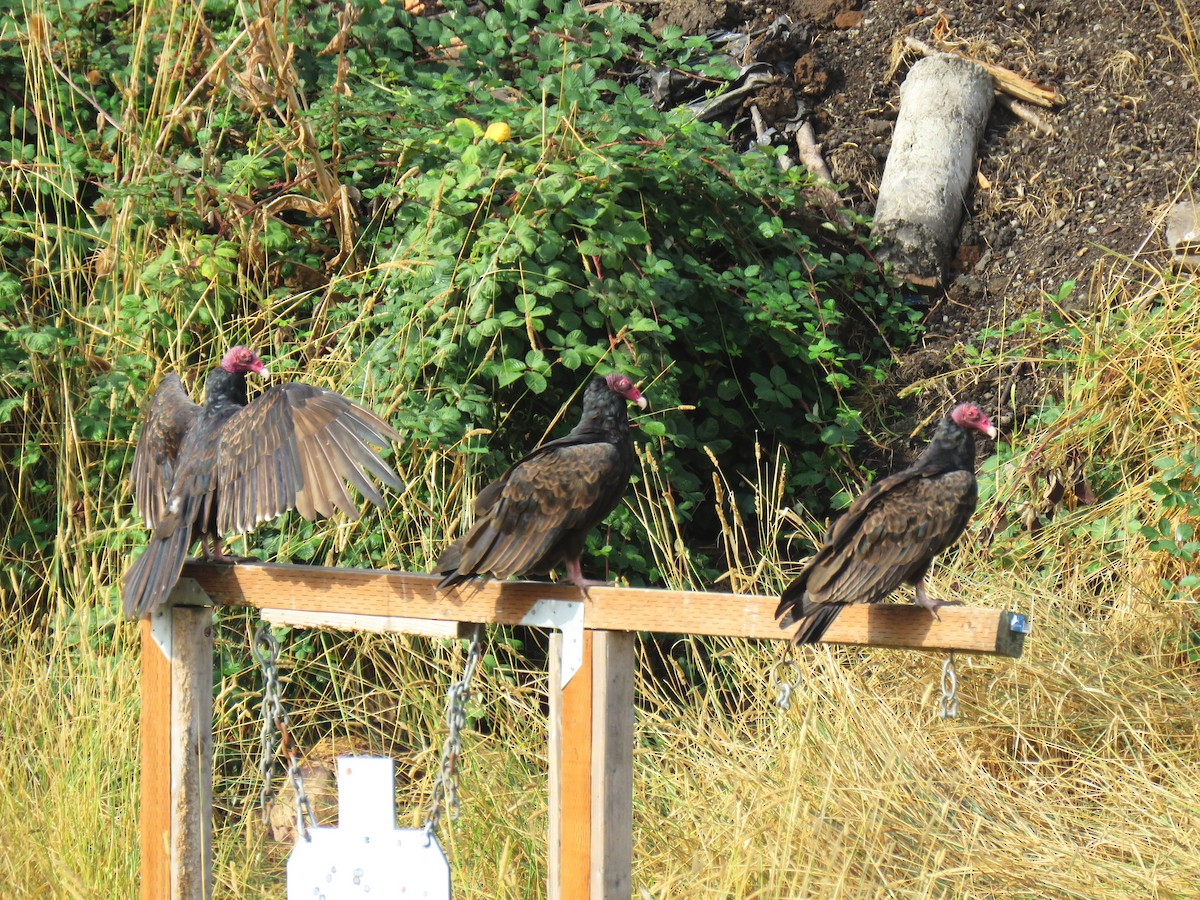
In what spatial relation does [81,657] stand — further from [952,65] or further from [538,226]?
[952,65]

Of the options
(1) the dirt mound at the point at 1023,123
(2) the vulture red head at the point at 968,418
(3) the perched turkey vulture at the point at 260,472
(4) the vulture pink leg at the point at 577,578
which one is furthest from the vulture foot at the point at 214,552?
(1) the dirt mound at the point at 1023,123

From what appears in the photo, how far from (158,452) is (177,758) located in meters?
0.80

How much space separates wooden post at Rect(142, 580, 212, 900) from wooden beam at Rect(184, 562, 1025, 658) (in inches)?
4.4

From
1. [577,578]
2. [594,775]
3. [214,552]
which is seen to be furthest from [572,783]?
[214,552]

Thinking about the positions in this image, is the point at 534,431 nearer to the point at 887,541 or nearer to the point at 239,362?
the point at 239,362

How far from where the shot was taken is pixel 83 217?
4941 millimetres

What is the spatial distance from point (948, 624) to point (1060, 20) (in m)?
4.74

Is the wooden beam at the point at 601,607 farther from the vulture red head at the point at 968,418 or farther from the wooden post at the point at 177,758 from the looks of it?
the vulture red head at the point at 968,418

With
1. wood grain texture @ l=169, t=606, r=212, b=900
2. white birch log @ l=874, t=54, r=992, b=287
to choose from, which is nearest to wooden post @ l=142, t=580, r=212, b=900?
wood grain texture @ l=169, t=606, r=212, b=900

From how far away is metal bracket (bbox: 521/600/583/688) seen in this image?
222cm

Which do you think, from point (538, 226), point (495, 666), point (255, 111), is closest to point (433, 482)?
point (495, 666)

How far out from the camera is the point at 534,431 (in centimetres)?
445

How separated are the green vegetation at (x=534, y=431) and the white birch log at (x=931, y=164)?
24 centimetres

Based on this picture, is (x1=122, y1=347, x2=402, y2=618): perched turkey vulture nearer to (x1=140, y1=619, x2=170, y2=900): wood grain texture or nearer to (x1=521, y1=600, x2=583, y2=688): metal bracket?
(x1=140, y1=619, x2=170, y2=900): wood grain texture
